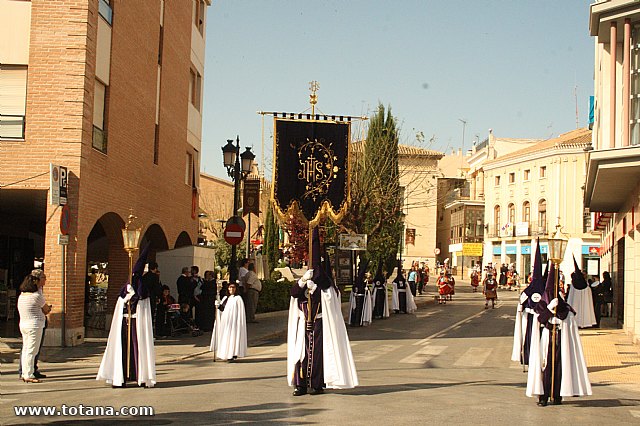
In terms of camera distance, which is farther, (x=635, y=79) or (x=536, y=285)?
(x=635, y=79)

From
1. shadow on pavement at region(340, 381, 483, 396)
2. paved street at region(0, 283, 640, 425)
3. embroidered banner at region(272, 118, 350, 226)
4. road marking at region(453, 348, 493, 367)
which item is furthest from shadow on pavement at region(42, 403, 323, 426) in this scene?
embroidered banner at region(272, 118, 350, 226)

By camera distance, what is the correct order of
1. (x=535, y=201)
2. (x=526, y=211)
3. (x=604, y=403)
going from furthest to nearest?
(x=526, y=211), (x=535, y=201), (x=604, y=403)

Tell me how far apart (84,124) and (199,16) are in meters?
13.8

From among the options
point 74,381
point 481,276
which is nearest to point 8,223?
point 74,381

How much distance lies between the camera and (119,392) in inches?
453

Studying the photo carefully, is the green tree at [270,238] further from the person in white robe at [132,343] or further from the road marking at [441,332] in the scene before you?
the person in white robe at [132,343]

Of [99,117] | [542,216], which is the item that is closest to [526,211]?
[542,216]

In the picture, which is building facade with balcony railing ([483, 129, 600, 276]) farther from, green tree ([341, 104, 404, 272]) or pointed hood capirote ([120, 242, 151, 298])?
pointed hood capirote ([120, 242, 151, 298])

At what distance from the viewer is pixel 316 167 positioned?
28.4 m

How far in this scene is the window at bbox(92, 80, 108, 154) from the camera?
60.5 feet

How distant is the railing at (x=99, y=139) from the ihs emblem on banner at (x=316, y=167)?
1024 cm

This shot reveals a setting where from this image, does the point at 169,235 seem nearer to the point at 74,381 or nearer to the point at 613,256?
the point at 74,381

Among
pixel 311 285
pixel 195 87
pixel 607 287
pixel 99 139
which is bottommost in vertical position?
pixel 607 287

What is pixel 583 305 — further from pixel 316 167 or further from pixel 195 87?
pixel 195 87
